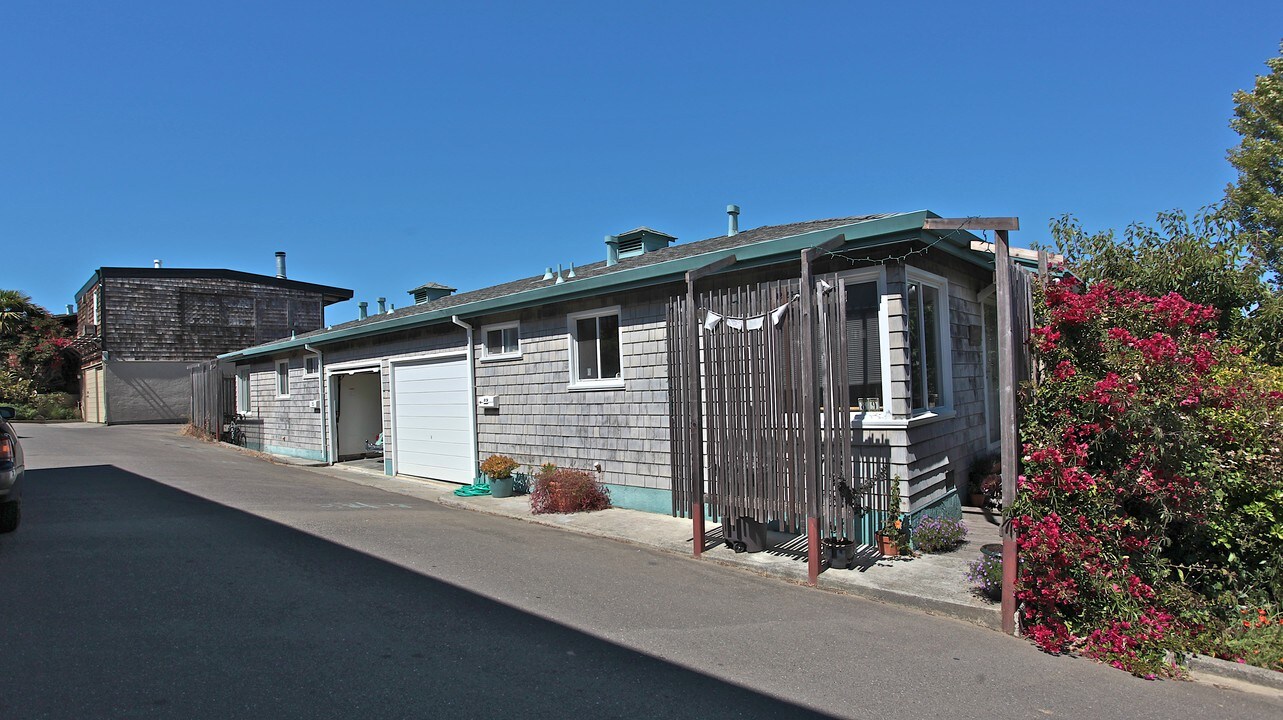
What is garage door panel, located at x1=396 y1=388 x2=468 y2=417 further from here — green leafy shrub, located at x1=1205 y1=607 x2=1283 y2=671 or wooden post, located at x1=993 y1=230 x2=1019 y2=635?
green leafy shrub, located at x1=1205 y1=607 x2=1283 y2=671

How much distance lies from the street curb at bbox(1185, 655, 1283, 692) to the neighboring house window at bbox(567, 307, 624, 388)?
639 centimetres

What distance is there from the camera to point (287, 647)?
170 inches

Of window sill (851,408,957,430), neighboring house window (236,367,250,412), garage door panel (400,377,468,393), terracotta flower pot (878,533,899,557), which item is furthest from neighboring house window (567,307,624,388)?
neighboring house window (236,367,250,412)

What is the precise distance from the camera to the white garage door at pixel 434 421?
39.5 feet

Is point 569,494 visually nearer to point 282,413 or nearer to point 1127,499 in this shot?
point 1127,499

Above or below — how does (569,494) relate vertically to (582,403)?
below

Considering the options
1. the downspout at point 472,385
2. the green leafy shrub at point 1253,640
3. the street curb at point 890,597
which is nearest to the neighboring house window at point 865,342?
the street curb at point 890,597

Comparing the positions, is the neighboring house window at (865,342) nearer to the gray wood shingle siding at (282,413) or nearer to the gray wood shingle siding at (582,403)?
the gray wood shingle siding at (582,403)

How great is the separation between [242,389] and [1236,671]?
23605 millimetres

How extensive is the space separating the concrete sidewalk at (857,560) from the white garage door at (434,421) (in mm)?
2047

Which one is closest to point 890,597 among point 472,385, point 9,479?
point 472,385

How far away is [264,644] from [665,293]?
5.80 metres

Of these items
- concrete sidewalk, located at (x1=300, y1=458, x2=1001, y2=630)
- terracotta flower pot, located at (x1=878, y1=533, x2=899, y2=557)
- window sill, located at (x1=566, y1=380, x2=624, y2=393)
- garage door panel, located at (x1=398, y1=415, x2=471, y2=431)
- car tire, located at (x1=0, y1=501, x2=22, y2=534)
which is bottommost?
concrete sidewalk, located at (x1=300, y1=458, x2=1001, y2=630)

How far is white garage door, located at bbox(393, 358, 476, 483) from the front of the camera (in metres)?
12.1
